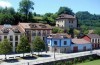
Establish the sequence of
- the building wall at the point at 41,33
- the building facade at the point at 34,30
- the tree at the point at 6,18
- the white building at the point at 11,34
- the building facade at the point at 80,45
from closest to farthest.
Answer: the white building at the point at 11,34, the building facade at the point at 34,30, the building wall at the point at 41,33, the building facade at the point at 80,45, the tree at the point at 6,18

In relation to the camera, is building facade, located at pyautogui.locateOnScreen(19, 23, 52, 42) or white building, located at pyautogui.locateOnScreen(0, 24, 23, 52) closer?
white building, located at pyautogui.locateOnScreen(0, 24, 23, 52)

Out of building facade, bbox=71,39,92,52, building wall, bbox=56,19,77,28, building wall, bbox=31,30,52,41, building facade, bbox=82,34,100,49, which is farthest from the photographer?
building wall, bbox=56,19,77,28

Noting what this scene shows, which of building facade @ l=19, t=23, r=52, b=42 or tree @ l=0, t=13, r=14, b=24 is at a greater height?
tree @ l=0, t=13, r=14, b=24

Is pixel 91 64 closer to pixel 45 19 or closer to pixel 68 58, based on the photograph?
pixel 68 58

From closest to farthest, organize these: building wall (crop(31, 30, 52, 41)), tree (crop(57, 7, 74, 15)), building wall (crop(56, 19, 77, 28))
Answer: building wall (crop(31, 30, 52, 41))
building wall (crop(56, 19, 77, 28))
tree (crop(57, 7, 74, 15))

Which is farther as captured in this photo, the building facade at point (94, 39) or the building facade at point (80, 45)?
the building facade at point (94, 39)

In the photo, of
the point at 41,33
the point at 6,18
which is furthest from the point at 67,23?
the point at 41,33

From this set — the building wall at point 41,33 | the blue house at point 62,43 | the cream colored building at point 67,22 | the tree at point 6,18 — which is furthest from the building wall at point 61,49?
the cream colored building at point 67,22

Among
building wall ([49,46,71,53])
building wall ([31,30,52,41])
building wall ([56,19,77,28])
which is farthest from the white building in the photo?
building wall ([56,19,77,28])

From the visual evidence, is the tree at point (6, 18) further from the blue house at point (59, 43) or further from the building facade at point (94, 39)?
the building facade at point (94, 39)

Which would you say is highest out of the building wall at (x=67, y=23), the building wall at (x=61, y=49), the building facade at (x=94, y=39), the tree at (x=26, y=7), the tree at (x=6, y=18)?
the tree at (x=26, y=7)

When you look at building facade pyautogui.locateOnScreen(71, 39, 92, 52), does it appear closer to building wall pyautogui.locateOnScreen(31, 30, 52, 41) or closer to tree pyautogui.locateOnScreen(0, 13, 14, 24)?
building wall pyautogui.locateOnScreen(31, 30, 52, 41)

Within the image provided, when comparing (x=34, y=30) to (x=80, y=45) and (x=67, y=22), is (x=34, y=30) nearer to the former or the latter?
(x=80, y=45)

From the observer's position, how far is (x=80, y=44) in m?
73.0
